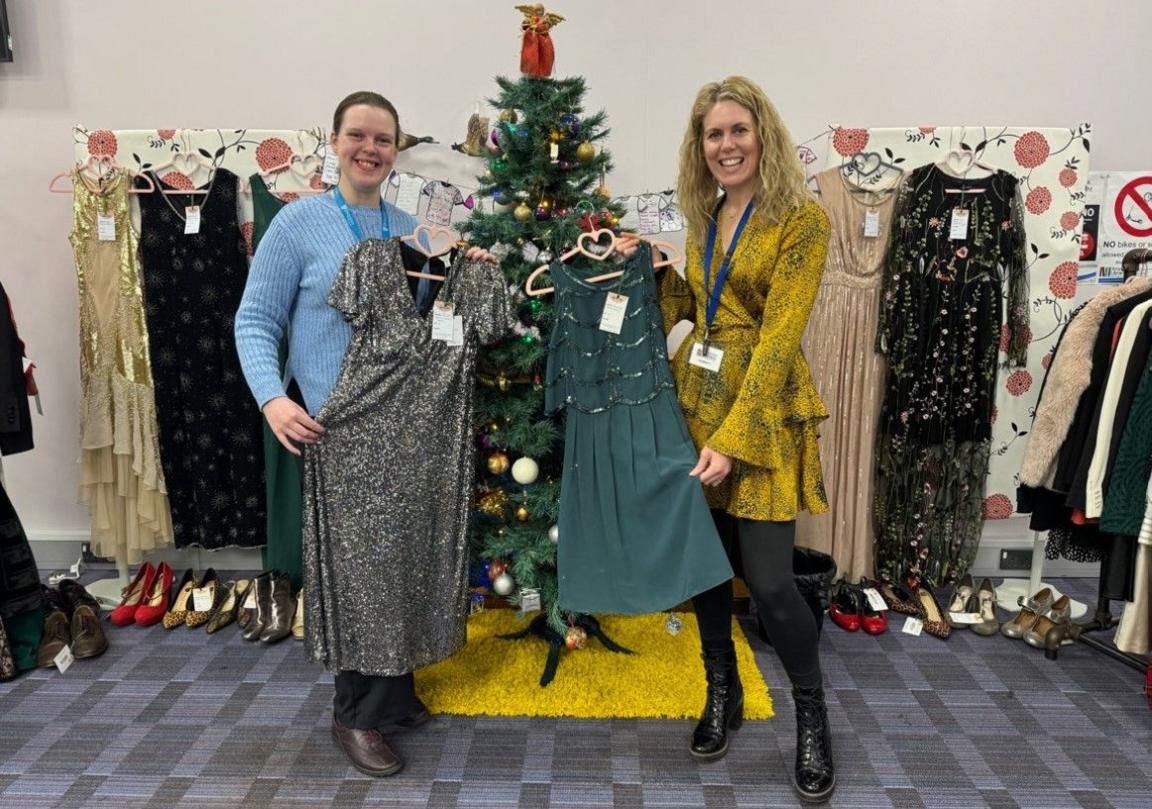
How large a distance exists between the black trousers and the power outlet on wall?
254 centimetres

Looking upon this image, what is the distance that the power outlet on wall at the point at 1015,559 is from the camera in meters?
3.13

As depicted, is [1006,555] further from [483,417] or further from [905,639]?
[483,417]

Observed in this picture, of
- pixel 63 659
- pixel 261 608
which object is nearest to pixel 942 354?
pixel 261 608

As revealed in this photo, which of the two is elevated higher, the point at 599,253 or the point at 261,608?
the point at 599,253

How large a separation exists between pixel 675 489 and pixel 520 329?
67 centimetres

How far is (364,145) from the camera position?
176cm

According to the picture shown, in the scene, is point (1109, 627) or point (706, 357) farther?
point (1109, 627)

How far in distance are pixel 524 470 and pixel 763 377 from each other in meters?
0.83

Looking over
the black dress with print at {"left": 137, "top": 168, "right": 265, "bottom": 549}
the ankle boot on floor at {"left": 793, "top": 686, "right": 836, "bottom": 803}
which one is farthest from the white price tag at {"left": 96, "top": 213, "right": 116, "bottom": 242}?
the ankle boot on floor at {"left": 793, "top": 686, "right": 836, "bottom": 803}

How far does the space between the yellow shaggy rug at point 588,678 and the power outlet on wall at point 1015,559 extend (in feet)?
4.36

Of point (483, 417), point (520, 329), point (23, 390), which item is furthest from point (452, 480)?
point (23, 390)

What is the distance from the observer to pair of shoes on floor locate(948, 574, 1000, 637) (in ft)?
8.85

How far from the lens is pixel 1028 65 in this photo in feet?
9.45

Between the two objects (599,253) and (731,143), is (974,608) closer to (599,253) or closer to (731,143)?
(599,253)
